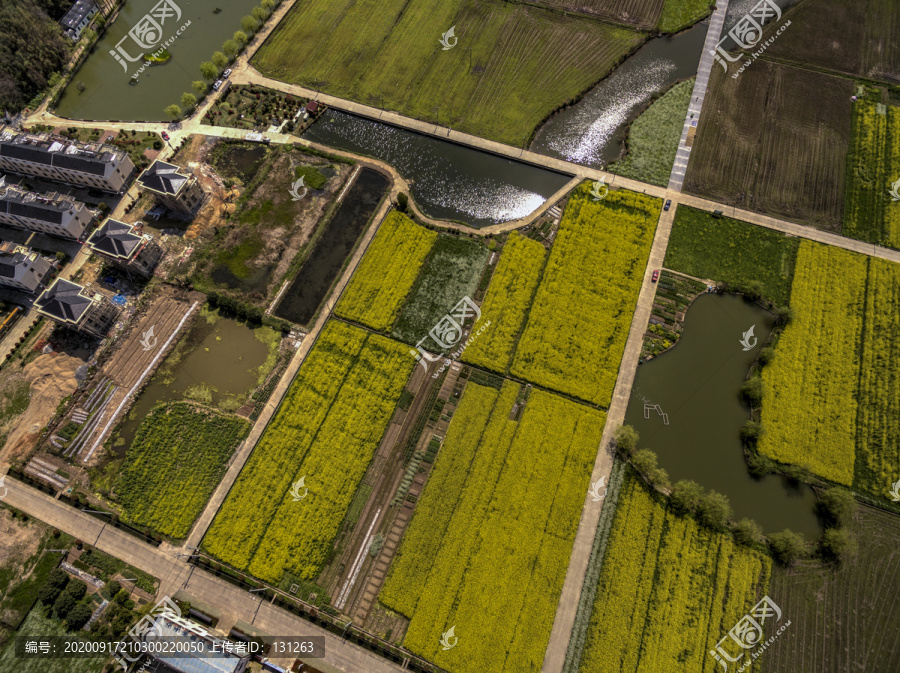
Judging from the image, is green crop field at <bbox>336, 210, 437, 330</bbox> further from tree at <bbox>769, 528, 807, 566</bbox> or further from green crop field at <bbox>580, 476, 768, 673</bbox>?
tree at <bbox>769, 528, 807, 566</bbox>

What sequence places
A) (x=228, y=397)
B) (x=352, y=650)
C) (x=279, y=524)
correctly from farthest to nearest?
(x=228, y=397)
(x=279, y=524)
(x=352, y=650)

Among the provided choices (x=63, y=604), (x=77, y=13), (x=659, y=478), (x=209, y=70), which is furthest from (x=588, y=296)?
(x=77, y=13)

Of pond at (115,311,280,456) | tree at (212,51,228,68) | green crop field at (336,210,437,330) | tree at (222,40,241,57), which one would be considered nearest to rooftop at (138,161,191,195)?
pond at (115,311,280,456)

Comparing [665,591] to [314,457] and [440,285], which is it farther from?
[440,285]

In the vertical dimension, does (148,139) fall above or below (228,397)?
above

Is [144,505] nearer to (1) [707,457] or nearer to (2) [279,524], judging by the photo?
(2) [279,524]

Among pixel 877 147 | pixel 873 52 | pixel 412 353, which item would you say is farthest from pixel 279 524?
pixel 873 52

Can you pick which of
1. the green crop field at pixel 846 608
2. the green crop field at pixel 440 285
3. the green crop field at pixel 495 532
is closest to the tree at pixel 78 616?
the green crop field at pixel 495 532
